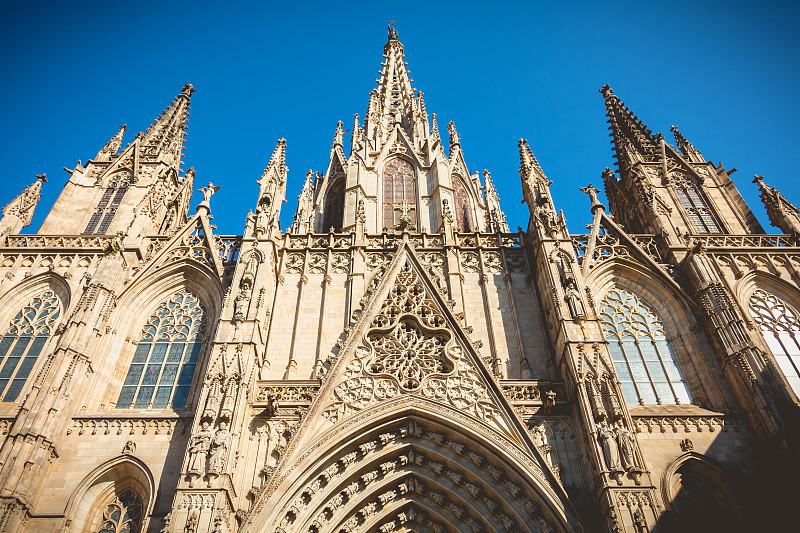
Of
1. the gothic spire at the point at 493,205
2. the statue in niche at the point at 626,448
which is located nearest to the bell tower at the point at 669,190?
the gothic spire at the point at 493,205

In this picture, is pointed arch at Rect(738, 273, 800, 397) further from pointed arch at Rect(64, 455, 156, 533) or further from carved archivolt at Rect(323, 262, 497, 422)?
pointed arch at Rect(64, 455, 156, 533)

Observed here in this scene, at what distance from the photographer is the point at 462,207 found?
25.9 metres

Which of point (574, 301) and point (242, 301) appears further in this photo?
point (242, 301)

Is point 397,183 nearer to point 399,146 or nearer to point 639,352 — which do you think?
point 399,146

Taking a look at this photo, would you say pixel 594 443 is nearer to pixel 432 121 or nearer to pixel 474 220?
pixel 474 220

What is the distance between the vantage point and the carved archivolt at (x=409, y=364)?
48.1ft

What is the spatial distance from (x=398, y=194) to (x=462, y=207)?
2.86m

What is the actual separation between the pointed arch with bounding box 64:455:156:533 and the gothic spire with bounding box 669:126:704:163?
76.2 feet

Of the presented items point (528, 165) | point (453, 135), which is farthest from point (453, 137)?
point (528, 165)

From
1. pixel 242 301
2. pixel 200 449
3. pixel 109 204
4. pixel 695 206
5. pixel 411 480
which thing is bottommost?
pixel 200 449

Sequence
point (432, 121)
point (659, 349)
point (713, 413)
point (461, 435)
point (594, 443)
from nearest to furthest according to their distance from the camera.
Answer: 1. point (594, 443)
2. point (461, 435)
3. point (713, 413)
4. point (659, 349)
5. point (432, 121)

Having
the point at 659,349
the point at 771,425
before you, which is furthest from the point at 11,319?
the point at 771,425

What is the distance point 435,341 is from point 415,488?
380 centimetres

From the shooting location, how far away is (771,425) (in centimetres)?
1412
